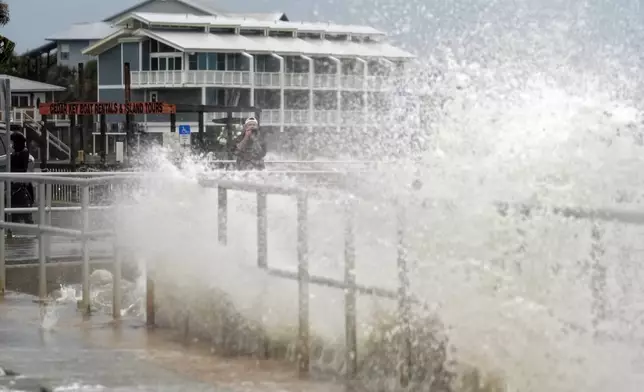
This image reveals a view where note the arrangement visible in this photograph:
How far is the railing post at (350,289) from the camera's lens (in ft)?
25.1

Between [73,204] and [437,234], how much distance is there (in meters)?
11.9

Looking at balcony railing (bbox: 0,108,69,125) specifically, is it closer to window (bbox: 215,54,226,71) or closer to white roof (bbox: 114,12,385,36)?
white roof (bbox: 114,12,385,36)

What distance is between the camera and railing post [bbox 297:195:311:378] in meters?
8.09

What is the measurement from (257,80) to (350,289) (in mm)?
61343

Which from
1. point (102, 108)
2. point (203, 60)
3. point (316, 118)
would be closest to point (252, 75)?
point (203, 60)

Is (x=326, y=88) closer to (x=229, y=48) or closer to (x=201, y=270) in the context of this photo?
(x=229, y=48)

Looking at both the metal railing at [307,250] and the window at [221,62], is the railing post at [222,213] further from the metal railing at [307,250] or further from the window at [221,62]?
the window at [221,62]

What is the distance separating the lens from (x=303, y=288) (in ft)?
27.0

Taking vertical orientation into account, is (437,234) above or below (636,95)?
below

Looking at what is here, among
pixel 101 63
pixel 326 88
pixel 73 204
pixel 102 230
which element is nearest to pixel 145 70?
pixel 101 63

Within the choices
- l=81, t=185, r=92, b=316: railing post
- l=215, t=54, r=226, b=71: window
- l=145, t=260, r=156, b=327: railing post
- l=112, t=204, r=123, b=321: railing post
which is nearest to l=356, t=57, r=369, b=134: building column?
l=215, t=54, r=226, b=71: window

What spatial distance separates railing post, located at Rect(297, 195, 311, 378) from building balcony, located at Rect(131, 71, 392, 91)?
32.4 metres

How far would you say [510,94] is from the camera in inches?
360

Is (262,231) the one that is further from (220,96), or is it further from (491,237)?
(220,96)
